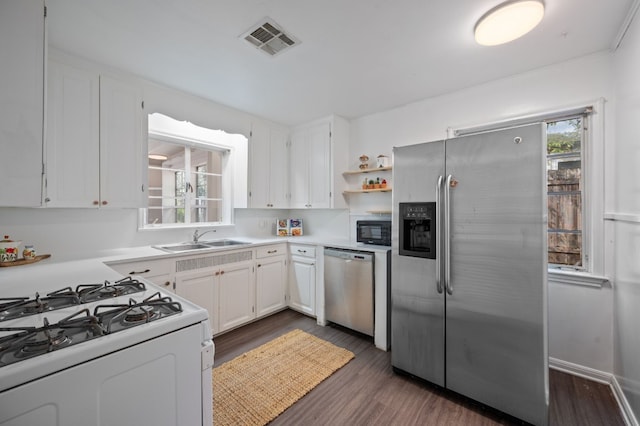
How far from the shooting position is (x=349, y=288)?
2.79m

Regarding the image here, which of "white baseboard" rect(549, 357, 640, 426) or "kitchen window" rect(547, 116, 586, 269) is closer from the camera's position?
"white baseboard" rect(549, 357, 640, 426)

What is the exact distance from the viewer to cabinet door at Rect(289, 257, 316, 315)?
3.17 m

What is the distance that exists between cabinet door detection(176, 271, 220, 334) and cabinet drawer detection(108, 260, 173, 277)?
6.2 inches

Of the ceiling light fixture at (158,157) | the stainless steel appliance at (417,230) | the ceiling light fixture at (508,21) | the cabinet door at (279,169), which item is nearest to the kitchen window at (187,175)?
the ceiling light fixture at (158,157)

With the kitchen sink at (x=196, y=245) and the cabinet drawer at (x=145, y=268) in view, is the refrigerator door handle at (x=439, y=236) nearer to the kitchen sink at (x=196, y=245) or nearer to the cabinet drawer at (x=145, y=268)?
the kitchen sink at (x=196, y=245)

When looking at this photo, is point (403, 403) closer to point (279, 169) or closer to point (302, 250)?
point (302, 250)

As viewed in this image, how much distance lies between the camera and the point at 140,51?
2.06 meters

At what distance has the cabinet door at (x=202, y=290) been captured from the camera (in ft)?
8.00

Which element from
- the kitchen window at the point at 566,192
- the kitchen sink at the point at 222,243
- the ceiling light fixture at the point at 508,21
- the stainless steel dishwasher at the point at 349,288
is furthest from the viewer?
the kitchen sink at the point at 222,243

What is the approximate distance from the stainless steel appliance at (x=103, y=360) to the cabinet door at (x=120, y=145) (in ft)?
4.24

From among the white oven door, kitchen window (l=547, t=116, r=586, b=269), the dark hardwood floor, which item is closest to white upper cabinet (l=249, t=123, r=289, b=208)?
the dark hardwood floor

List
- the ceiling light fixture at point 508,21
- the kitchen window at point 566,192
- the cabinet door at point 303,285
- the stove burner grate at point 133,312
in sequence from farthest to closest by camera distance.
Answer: the cabinet door at point 303,285 < the kitchen window at point 566,192 < the ceiling light fixture at point 508,21 < the stove burner grate at point 133,312

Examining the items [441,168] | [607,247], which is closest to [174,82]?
[441,168]

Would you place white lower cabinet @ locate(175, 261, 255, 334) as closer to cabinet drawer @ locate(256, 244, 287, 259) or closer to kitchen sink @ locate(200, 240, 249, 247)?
cabinet drawer @ locate(256, 244, 287, 259)
